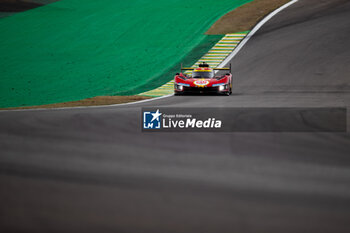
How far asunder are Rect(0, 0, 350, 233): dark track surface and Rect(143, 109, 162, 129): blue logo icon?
249mm

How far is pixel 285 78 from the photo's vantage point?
2038cm

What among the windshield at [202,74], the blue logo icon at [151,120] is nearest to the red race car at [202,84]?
the windshield at [202,74]

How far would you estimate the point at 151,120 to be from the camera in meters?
7.11

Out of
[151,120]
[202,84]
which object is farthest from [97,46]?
[151,120]

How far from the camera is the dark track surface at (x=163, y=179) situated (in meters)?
3.14

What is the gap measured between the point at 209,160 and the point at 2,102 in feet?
52.4

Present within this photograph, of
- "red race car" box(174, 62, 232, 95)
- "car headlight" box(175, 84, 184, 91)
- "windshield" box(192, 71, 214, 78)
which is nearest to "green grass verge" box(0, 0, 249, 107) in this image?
"car headlight" box(175, 84, 184, 91)

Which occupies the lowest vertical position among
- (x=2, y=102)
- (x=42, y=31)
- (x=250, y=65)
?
(x=2, y=102)

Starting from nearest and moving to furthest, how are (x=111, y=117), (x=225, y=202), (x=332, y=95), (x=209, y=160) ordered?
(x=225, y=202) → (x=209, y=160) → (x=111, y=117) → (x=332, y=95)

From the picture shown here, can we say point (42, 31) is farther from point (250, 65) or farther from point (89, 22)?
point (250, 65)

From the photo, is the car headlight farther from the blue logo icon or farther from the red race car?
the blue logo icon

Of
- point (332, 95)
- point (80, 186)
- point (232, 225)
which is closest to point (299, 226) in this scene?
point (232, 225)

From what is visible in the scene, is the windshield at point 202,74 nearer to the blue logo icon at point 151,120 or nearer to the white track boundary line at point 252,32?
the white track boundary line at point 252,32

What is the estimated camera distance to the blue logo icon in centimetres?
706
